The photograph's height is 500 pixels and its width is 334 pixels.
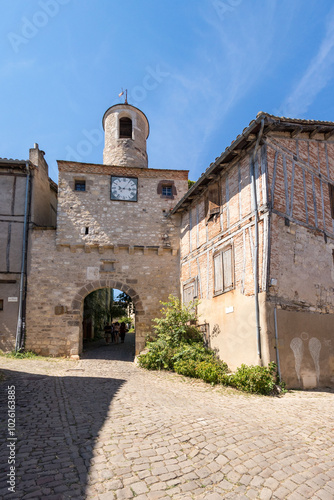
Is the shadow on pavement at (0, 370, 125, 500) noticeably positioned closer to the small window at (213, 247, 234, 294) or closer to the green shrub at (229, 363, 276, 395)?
the green shrub at (229, 363, 276, 395)

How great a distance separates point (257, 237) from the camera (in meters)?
8.80

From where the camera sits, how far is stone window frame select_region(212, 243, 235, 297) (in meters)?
9.71

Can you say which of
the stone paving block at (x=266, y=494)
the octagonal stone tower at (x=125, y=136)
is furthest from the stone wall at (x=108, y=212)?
the stone paving block at (x=266, y=494)

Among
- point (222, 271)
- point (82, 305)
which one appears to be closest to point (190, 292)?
point (222, 271)

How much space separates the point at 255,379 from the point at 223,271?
3.42m

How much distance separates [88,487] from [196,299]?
8646 millimetres

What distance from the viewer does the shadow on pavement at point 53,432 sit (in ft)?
11.0

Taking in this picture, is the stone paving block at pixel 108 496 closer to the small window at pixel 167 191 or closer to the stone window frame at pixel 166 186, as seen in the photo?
the stone window frame at pixel 166 186

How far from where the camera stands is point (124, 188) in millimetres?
14375

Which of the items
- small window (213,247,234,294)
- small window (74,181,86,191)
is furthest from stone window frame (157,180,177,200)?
small window (213,247,234,294)

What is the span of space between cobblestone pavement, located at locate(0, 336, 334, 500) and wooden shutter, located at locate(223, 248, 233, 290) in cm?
319

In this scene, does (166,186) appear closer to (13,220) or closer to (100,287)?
(100,287)

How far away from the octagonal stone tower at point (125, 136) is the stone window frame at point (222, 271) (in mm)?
7526

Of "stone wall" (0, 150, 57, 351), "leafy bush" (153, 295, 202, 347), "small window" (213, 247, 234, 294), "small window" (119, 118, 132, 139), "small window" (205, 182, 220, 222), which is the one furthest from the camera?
"small window" (119, 118, 132, 139)
